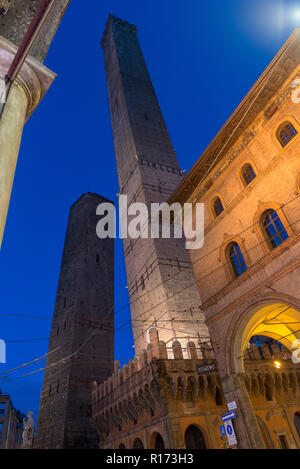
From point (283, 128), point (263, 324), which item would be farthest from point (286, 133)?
point (263, 324)

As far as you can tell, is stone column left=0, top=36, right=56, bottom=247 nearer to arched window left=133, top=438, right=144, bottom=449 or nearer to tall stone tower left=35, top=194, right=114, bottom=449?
tall stone tower left=35, top=194, right=114, bottom=449

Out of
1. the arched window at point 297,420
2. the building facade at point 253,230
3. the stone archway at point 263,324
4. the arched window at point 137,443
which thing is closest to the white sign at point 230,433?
the building facade at point 253,230

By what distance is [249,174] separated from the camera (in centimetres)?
1226

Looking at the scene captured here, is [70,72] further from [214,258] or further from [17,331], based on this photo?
[214,258]

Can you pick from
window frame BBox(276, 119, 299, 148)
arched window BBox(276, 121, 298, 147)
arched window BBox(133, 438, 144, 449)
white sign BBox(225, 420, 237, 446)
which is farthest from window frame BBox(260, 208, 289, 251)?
arched window BBox(133, 438, 144, 449)

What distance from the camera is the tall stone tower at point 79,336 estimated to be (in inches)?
840

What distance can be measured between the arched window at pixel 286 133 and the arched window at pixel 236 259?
4195 millimetres

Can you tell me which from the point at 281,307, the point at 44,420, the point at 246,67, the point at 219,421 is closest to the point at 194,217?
the point at 281,307

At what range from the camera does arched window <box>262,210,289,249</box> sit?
33.9 feet

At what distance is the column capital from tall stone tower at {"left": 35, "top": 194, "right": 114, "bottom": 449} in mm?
14251

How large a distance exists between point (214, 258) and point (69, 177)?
422 ft

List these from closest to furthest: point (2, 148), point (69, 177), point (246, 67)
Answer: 1. point (2, 148)
2. point (246, 67)
3. point (69, 177)

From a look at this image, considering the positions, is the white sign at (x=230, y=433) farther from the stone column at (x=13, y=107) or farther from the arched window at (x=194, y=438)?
the stone column at (x=13, y=107)

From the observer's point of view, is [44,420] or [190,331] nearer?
[190,331]
